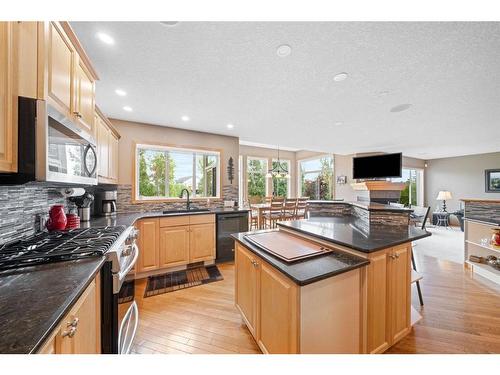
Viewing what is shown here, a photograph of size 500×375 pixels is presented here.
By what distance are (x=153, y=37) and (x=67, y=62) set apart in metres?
0.59

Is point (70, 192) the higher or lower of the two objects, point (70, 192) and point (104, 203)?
the higher

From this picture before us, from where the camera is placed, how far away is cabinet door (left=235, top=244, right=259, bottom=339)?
4.76 feet

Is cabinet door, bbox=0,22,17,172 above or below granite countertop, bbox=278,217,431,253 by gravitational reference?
above

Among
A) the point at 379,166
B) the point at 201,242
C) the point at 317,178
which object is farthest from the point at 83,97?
the point at 317,178

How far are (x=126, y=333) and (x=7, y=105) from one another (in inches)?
67.2

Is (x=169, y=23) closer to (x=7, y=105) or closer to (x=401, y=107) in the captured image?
(x=7, y=105)

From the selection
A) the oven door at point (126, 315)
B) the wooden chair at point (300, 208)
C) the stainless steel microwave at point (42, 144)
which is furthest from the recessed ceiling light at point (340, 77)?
the wooden chair at point (300, 208)

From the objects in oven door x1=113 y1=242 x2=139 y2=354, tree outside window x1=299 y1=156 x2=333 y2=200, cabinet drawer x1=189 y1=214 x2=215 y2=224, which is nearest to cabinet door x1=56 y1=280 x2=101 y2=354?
oven door x1=113 y1=242 x2=139 y2=354

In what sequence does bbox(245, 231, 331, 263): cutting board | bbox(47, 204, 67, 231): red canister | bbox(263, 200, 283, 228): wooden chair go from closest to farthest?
bbox(245, 231, 331, 263): cutting board → bbox(47, 204, 67, 231): red canister → bbox(263, 200, 283, 228): wooden chair

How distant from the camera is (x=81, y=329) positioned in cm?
88

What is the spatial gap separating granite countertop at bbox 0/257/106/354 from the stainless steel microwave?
46 cm

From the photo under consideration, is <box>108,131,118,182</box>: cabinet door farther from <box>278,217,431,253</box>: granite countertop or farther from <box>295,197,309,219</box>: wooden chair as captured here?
<box>295,197,309,219</box>: wooden chair

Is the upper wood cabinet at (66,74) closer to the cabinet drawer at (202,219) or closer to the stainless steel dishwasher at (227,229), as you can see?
the cabinet drawer at (202,219)
